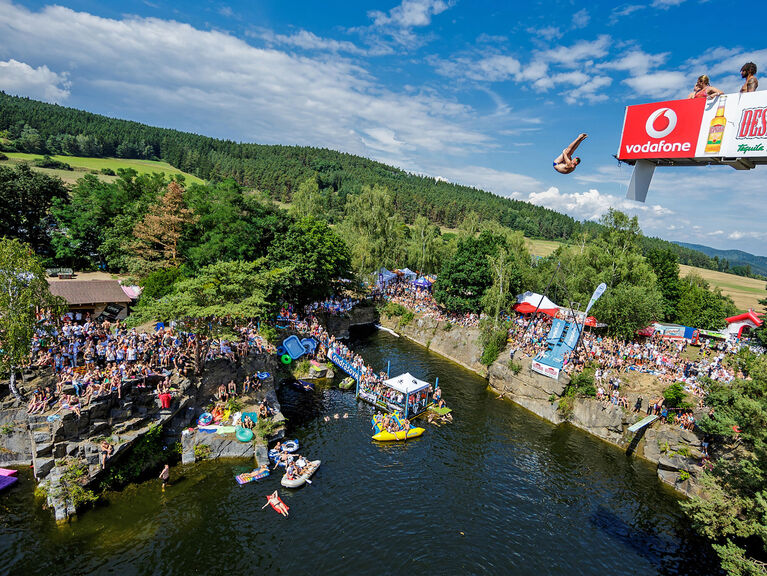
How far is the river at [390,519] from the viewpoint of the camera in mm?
20469

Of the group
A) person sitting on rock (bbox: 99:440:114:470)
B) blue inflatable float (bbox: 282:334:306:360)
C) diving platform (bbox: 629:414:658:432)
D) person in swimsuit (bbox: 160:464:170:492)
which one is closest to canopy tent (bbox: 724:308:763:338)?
diving platform (bbox: 629:414:658:432)

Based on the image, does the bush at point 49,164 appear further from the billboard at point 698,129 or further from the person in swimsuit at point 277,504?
the billboard at point 698,129

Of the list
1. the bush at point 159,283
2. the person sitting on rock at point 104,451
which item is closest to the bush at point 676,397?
the person sitting on rock at point 104,451

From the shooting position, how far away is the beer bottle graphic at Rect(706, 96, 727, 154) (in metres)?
9.40

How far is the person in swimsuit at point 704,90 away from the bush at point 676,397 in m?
32.9

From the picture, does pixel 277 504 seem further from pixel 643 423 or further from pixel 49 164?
pixel 49 164

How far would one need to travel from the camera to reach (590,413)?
3753 cm

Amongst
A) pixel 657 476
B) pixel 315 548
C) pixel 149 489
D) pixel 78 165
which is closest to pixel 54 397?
pixel 149 489

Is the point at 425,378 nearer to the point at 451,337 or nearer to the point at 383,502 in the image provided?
the point at 451,337

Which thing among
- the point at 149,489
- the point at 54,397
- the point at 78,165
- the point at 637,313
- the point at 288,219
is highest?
the point at 78,165

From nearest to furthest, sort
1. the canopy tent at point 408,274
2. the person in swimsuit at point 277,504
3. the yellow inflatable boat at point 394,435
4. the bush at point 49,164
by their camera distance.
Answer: the person in swimsuit at point 277,504
the yellow inflatable boat at point 394,435
the canopy tent at point 408,274
the bush at point 49,164

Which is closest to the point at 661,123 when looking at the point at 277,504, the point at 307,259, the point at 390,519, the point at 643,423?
the point at 390,519

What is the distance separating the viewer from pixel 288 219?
179 ft

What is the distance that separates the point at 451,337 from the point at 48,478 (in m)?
43.2
